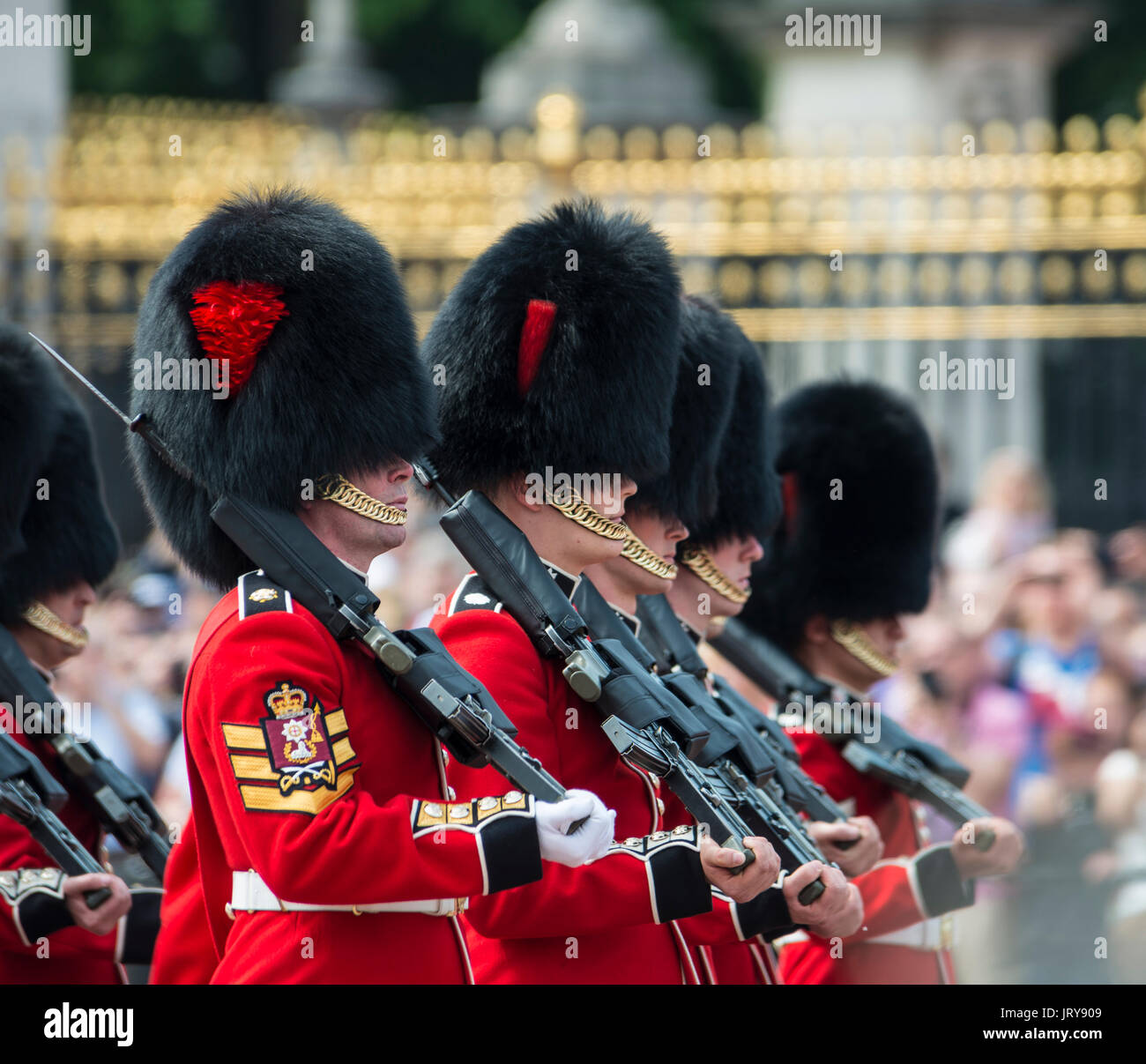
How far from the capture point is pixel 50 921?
10.6 ft

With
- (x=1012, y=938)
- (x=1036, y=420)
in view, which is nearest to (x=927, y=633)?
(x=1012, y=938)

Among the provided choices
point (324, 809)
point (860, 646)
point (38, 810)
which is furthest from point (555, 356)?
point (860, 646)

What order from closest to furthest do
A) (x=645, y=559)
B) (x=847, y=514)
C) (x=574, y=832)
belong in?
1. (x=574, y=832)
2. (x=645, y=559)
3. (x=847, y=514)

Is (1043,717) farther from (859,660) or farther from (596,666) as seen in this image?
(596,666)

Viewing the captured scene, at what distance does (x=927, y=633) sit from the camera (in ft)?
22.3

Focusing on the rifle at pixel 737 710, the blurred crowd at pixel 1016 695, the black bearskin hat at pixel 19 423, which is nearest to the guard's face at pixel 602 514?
the rifle at pixel 737 710

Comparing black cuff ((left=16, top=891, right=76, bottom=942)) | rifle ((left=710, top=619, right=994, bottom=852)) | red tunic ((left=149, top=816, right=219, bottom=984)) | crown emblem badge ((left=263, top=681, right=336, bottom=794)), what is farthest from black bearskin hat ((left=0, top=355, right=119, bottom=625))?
crown emblem badge ((left=263, top=681, right=336, bottom=794))

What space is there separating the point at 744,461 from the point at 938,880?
983 mm

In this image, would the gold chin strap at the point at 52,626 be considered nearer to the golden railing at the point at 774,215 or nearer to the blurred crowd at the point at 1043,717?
the blurred crowd at the point at 1043,717

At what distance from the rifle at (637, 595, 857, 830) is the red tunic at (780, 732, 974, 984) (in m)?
0.18

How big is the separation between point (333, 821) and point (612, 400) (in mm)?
1042

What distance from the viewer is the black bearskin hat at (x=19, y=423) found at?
3.80 metres

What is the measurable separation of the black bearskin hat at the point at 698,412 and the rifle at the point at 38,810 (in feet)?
4.01
